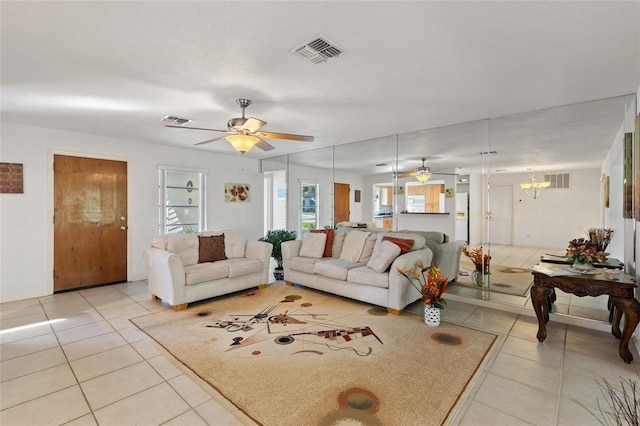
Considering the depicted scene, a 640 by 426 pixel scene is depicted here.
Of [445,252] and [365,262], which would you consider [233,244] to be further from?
→ [445,252]

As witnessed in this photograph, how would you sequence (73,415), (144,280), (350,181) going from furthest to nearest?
(350,181) → (144,280) → (73,415)

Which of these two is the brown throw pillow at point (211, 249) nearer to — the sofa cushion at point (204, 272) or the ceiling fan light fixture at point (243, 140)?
the sofa cushion at point (204, 272)

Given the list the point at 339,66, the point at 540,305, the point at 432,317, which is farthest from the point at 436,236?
the point at 339,66

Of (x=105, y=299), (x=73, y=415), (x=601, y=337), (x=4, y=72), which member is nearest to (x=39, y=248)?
(x=105, y=299)

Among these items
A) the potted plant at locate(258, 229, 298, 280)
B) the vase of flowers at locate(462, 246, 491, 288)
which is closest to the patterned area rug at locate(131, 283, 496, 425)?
the vase of flowers at locate(462, 246, 491, 288)

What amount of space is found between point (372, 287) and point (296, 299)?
1.11 meters

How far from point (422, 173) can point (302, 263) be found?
245 cm

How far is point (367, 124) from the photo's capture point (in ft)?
14.0

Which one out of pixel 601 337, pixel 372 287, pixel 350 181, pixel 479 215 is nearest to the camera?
pixel 601 337

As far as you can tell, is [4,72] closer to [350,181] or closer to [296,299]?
[296,299]

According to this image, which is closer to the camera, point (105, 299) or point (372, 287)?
point (372, 287)

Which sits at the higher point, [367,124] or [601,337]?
[367,124]

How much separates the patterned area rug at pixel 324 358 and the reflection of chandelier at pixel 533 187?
2.35m

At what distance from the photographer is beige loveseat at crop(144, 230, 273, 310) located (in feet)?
12.4
